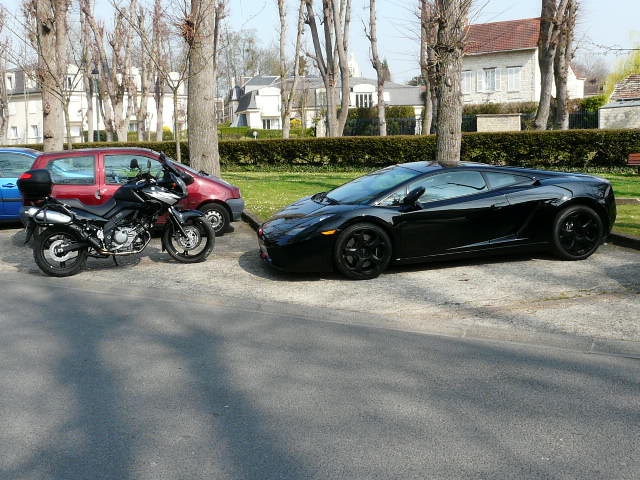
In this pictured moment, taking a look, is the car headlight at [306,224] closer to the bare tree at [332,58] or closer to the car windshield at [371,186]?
the car windshield at [371,186]

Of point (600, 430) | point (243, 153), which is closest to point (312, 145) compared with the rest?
point (243, 153)

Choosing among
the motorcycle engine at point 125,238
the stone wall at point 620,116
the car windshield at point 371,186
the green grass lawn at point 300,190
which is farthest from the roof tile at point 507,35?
the motorcycle engine at point 125,238

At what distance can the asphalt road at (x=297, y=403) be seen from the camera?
3869 mm

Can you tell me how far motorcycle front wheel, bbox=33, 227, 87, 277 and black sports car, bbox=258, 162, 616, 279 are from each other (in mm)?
2336

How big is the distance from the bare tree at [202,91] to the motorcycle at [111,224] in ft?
17.8

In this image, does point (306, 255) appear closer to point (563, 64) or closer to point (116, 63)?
point (563, 64)

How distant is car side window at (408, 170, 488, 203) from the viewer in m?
8.96

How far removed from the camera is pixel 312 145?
28.0m

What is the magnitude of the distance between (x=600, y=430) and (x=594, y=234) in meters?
5.46

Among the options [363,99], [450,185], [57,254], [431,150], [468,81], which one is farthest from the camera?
[363,99]

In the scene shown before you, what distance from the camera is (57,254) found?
9.20 meters

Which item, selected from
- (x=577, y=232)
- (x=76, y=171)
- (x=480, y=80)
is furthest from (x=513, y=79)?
(x=577, y=232)

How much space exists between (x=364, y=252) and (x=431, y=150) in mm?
18198

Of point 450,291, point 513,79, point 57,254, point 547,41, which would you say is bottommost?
point 450,291
